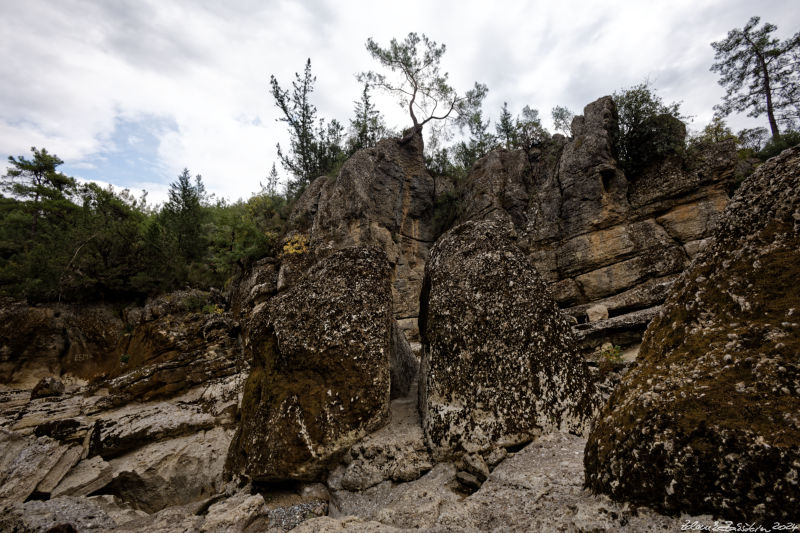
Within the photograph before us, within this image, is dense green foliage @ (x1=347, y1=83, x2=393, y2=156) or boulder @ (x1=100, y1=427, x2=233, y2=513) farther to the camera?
dense green foliage @ (x1=347, y1=83, x2=393, y2=156)

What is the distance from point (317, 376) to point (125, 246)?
67.0 ft

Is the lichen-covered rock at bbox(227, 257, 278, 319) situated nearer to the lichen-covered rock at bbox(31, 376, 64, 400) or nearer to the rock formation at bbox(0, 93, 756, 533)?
the rock formation at bbox(0, 93, 756, 533)

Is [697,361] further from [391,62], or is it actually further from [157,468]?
[391,62]

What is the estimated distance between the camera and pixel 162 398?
8609mm

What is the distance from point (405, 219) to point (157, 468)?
54.5 feet

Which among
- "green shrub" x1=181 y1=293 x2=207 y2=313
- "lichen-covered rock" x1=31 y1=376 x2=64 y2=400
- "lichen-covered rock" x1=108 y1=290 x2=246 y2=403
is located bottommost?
"lichen-covered rock" x1=31 y1=376 x2=64 y2=400

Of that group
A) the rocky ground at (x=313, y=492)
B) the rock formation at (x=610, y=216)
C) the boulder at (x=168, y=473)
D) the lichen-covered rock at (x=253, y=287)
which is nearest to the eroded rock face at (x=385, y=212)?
the lichen-covered rock at (x=253, y=287)

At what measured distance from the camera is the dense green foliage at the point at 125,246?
17344 millimetres

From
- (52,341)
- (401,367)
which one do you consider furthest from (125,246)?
(401,367)

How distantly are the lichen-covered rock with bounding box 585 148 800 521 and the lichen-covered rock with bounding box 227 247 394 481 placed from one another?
307 cm

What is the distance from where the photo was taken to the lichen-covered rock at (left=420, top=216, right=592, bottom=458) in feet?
14.3

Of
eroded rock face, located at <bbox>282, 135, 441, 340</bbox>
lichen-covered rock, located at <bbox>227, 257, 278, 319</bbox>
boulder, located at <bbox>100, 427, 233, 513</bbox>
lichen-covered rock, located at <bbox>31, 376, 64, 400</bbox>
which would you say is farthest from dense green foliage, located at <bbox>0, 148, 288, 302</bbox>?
boulder, located at <bbox>100, 427, 233, 513</bbox>

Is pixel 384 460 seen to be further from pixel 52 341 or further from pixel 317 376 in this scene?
pixel 52 341

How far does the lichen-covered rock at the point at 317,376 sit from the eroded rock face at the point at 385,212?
986 cm
